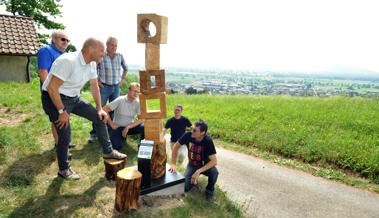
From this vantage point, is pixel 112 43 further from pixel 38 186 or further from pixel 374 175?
pixel 374 175

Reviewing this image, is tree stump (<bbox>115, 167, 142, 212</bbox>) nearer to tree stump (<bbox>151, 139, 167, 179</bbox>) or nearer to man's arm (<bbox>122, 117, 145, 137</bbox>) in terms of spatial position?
tree stump (<bbox>151, 139, 167, 179</bbox>)

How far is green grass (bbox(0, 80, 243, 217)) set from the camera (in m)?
4.10

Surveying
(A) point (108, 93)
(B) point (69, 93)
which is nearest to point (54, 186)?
(B) point (69, 93)

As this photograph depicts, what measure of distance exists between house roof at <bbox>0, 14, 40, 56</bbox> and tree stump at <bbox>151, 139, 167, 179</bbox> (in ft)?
46.4

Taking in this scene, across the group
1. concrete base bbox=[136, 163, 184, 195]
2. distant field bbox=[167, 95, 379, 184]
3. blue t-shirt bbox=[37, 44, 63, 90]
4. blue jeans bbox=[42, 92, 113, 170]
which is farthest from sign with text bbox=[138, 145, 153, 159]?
distant field bbox=[167, 95, 379, 184]

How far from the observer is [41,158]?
5.64 m

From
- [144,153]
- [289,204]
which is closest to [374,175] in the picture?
[289,204]

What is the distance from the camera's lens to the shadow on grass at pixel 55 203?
3.97m

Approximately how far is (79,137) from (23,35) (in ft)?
42.0

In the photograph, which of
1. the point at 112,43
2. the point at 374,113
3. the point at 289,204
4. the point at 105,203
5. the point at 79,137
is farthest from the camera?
the point at 374,113

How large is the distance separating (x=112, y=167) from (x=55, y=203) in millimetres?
969

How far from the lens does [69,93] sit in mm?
4445

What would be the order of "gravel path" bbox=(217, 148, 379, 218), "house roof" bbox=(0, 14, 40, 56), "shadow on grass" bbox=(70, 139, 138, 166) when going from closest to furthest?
"gravel path" bbox=(217, 148, 379, 218) < "shadow on grass" bbox=(70, 139, 138, 166) < "house roof" bbox=(0, 14, 40, 56)

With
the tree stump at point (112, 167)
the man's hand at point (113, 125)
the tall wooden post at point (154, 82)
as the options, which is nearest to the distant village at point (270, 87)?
the tall wooden post at point (154, 82)
